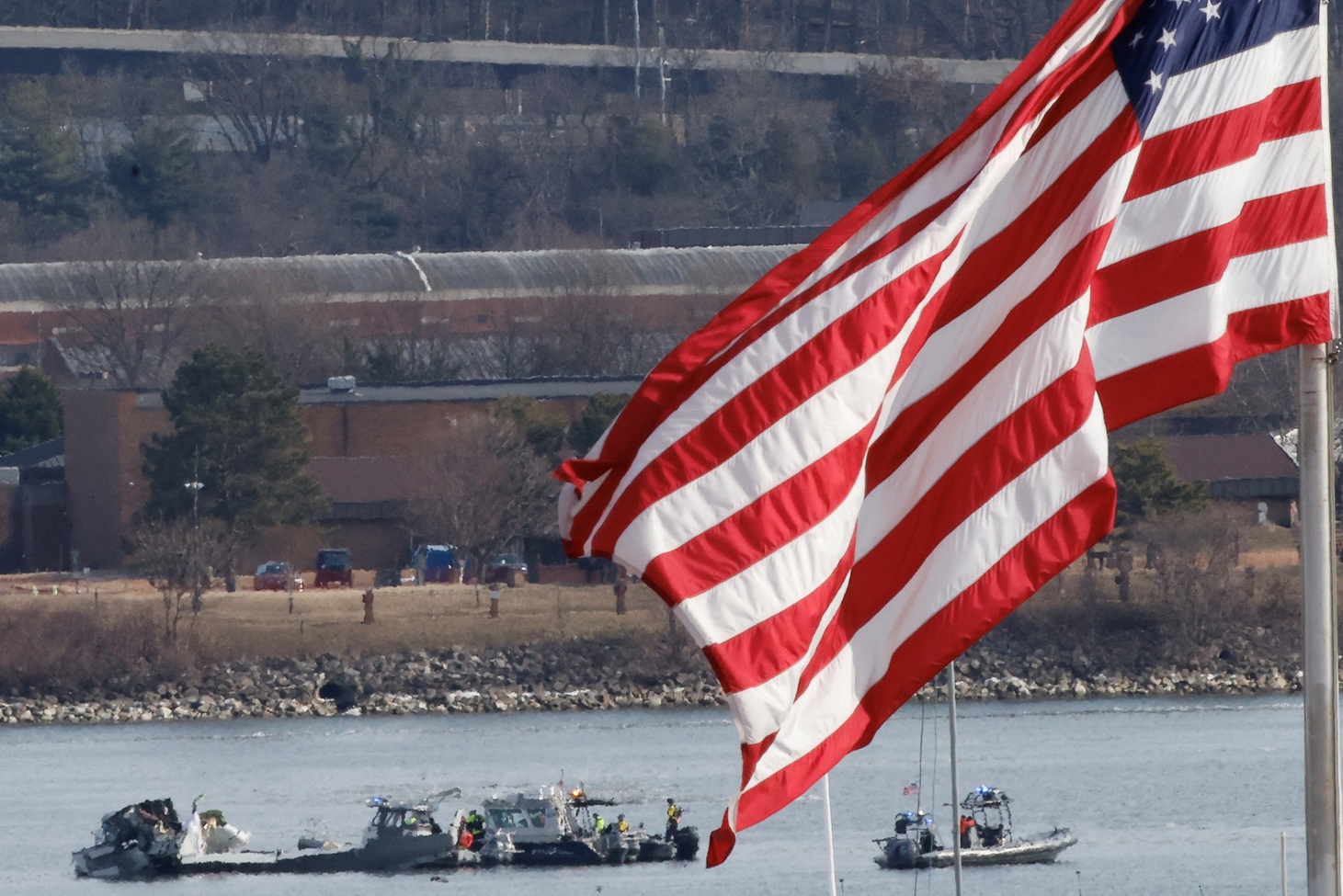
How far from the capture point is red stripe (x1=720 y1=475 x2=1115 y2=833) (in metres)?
7.04

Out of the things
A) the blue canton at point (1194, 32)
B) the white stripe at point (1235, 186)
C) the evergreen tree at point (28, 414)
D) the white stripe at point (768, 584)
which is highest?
the evergreen tree at point (28, 414)

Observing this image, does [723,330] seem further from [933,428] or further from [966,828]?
[966,828]

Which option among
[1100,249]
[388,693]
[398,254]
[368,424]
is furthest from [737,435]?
[398,254]

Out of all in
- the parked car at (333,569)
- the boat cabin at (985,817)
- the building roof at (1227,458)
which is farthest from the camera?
the building roof at (1227,458)

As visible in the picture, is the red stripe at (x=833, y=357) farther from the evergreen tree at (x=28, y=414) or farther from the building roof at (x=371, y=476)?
the evergreen tree at (x=28, y=414)

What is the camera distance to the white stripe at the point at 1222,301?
693 cm

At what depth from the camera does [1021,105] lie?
7.12 metres

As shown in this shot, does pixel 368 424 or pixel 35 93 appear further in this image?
pixel 35 93

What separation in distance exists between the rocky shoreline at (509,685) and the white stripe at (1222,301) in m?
47.3

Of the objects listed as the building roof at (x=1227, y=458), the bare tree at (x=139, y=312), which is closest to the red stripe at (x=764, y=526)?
the building roof at (x=1227, y=458)

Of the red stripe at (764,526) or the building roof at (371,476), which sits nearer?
the red stripe at (764,526)

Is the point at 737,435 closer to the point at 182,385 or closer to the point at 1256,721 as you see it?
the point at 1256,721

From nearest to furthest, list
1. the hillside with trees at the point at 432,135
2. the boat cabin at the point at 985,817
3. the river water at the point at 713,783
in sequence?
the river water at the point at 713,783 < the boat cabin at the point at 985,817 < the hillside with trees at the point at 432,135

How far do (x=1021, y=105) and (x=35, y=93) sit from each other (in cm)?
12144
